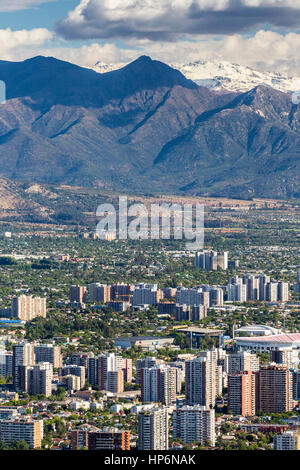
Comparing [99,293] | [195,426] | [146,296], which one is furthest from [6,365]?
[99,293]

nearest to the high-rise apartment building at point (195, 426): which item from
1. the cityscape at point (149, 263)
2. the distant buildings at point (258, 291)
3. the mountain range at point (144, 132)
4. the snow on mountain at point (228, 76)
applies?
the cityscape at point (149, 263)

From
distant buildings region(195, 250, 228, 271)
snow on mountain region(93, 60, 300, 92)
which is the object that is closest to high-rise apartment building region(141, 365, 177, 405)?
distant buildings region(195, 250, 228, 271)

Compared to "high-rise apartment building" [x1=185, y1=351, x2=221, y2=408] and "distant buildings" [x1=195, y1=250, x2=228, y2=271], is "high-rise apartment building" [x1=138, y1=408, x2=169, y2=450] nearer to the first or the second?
"high-rise apartment building" [x1=185, y1=351, x2=221, y2=408]

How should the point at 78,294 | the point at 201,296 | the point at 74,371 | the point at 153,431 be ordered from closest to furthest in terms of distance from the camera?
the point at 153,431 < the point at 74,371 < the point at 201,296 < the point at 78,294

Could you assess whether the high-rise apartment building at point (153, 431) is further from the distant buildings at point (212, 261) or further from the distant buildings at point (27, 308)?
the distant buildings at point (212, 261)

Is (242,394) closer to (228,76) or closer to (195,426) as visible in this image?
(195,426)

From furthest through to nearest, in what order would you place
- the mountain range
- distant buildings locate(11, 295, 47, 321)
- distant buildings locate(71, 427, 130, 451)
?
the mountain range < distant buildings locate(11, 295, 47, 321) < distant buildings locate(71, 427, 130, 451)

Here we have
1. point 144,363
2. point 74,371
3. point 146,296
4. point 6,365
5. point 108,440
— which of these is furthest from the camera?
point 146,296
